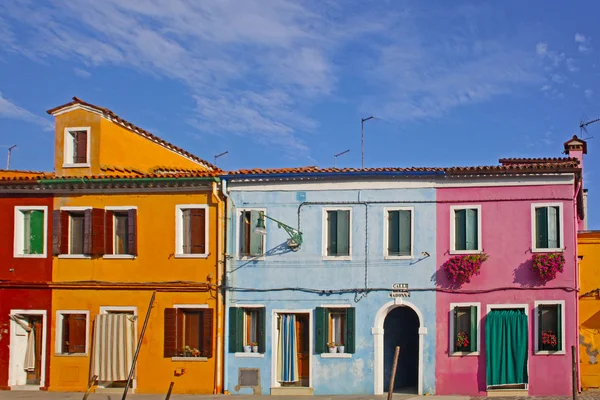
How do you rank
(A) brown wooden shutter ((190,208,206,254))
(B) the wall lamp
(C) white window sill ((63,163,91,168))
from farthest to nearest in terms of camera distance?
(C) white window sill ((63,163,91,168)), (A) brown wooden shutter ((190,208,206,254)), (B) the wall lamp

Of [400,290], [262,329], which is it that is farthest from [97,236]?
[400,290]

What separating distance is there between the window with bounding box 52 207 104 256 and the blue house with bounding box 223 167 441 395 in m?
4.16

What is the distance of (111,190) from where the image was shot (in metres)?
26.3

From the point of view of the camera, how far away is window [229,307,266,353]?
2527cm

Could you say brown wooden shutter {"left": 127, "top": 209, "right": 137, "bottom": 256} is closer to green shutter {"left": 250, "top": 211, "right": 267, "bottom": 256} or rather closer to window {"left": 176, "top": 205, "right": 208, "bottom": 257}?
window {"left": 176, "top": 205, "right": 208, "bottom": 257}

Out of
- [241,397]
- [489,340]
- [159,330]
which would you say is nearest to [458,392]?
[489,340]

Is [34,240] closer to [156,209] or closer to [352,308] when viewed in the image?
[156,209]

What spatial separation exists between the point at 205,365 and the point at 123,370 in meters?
2.56

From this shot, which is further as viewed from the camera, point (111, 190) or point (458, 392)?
point (111, 190)

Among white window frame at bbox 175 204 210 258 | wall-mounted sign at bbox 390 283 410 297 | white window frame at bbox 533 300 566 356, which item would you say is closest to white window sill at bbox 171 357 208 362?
white window frame at bbox 175 204 210 258

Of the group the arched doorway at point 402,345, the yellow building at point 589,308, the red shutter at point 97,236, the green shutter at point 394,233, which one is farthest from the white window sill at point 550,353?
the red shutter at point 97,236

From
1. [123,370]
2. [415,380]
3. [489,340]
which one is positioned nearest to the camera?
[489,340]

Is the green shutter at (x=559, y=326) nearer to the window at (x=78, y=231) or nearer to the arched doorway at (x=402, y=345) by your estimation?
the arched doorway at (x=402, y=345)

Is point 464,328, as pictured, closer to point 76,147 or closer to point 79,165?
point 79,165
